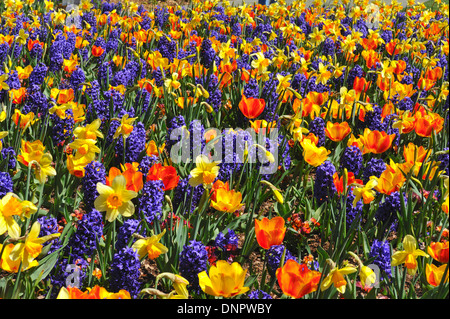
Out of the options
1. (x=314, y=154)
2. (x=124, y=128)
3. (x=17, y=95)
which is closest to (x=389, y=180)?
(x=314, y=154)

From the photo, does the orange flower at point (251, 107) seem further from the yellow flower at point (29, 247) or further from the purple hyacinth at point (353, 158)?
the yellow flower at point (29, 247)

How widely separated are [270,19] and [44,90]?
402cm

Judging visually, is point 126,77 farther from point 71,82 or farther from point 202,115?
point 202,115

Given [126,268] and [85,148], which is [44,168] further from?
[126,268]

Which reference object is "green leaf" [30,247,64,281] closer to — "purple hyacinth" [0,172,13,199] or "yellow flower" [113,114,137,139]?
"purple hyacinth" [0,172,13,199]

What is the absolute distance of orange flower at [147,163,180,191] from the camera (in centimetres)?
229

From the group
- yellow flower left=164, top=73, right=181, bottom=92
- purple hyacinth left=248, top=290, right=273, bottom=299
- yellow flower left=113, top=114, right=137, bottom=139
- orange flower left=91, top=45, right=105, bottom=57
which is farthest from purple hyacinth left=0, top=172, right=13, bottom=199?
orange flower left=91, top=45, right=105, bottom=57

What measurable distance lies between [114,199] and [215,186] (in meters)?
0.53

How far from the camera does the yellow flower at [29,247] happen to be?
166 centimetres

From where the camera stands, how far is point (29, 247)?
5.51 ft

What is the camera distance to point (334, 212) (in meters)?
2.43

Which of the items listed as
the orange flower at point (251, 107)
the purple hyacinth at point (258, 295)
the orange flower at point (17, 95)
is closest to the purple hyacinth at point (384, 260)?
the purple hyacinth at point (258, 295)
